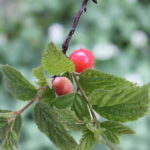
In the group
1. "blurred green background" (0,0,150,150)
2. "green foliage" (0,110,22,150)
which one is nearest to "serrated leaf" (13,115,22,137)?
"green foliage" (0,110,22,150)

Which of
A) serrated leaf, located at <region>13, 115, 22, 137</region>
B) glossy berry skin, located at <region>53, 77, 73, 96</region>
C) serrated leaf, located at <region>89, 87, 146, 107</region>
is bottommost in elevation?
serrated leaf, located at <region>13, 115, 22, 137</region>

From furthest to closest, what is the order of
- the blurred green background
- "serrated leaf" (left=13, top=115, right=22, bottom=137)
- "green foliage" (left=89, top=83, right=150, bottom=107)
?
the blurred green background → "serrated leaf" (left=13, top=115, right=22, bottom=137) → "green foliage" (left=89, top=83, right=150, bottom=107)

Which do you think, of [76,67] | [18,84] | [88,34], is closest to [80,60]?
[76,67]

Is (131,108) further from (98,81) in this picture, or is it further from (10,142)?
(10,142)

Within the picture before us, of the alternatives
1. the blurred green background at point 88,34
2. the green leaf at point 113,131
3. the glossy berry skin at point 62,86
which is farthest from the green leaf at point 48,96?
the blurred green background at point 88,34

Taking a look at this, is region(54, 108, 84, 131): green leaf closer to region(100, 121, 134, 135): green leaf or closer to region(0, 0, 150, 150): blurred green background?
region(100, 121, 134, 135): green leaf

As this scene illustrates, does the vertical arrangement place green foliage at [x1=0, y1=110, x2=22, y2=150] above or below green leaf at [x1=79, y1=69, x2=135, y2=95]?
below

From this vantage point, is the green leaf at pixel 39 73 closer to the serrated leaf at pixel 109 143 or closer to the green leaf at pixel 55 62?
the green leaf at pixel 55 62
